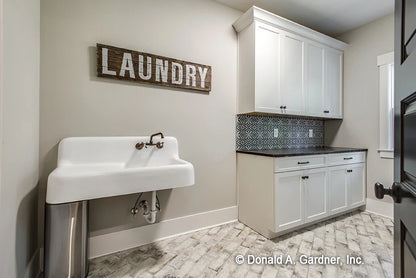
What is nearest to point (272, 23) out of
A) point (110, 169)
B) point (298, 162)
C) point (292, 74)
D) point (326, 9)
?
point (292, 74)

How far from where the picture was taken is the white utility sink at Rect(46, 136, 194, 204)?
1.08 m

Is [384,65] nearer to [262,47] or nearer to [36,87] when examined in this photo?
[262,47]

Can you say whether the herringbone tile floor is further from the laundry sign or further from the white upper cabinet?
the laundry sign

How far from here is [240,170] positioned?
7.61 ft

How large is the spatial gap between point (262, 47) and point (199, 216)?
1942 mm

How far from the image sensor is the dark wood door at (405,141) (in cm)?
49

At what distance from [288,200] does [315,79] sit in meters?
1.61

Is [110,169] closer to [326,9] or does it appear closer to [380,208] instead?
[326,9]

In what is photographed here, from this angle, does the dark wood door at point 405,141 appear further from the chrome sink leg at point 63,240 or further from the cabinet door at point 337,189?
the cabinet door at point 337,189

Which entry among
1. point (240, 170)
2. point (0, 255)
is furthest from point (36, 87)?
point (240, 170)

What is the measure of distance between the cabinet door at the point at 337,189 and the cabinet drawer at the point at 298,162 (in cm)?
24

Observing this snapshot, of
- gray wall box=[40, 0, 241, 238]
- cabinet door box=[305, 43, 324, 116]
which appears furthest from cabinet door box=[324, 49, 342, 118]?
gray wall box=[40, 0, 241, 238]

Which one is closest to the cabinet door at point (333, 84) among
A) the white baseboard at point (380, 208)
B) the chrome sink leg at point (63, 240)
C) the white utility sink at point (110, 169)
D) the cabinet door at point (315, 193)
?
the cabinet door at point (315, 193)

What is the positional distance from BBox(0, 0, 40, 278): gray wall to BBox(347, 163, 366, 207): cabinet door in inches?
122
